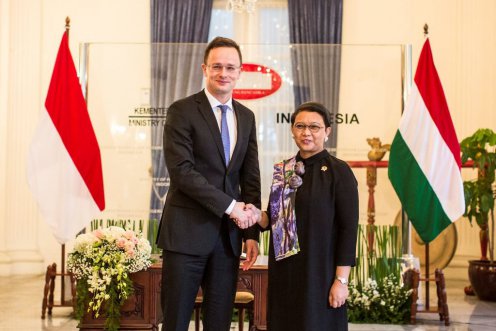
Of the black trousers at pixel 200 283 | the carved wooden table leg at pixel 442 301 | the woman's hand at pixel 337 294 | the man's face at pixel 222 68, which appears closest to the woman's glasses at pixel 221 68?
the man's face at pixel 222 68

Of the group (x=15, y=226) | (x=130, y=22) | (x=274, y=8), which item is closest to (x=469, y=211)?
(x=274, y=8)

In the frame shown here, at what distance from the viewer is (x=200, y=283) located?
2.67m

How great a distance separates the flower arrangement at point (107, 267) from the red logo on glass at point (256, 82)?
1.80m

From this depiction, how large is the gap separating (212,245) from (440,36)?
253 inches

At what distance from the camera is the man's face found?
262cm

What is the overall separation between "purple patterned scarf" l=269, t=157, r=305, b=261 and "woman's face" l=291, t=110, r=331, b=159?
A: 70 millimetres

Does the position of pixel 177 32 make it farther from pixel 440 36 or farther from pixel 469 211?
pixel 469 211

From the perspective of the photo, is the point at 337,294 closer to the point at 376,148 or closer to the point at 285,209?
the point at 285,209

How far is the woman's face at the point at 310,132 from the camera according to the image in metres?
2.70

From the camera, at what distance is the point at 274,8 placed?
8.43 metres

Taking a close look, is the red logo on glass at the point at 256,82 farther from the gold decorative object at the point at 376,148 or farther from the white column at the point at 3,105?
the white column at the point at 3,105

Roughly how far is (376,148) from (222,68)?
3311 millimetres

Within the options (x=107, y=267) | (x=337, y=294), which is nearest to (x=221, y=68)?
(x=337, y=294)

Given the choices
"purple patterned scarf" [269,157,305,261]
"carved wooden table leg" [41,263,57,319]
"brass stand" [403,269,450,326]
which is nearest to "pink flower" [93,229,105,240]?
"carved wooden table leg" [41,263,57,319]
